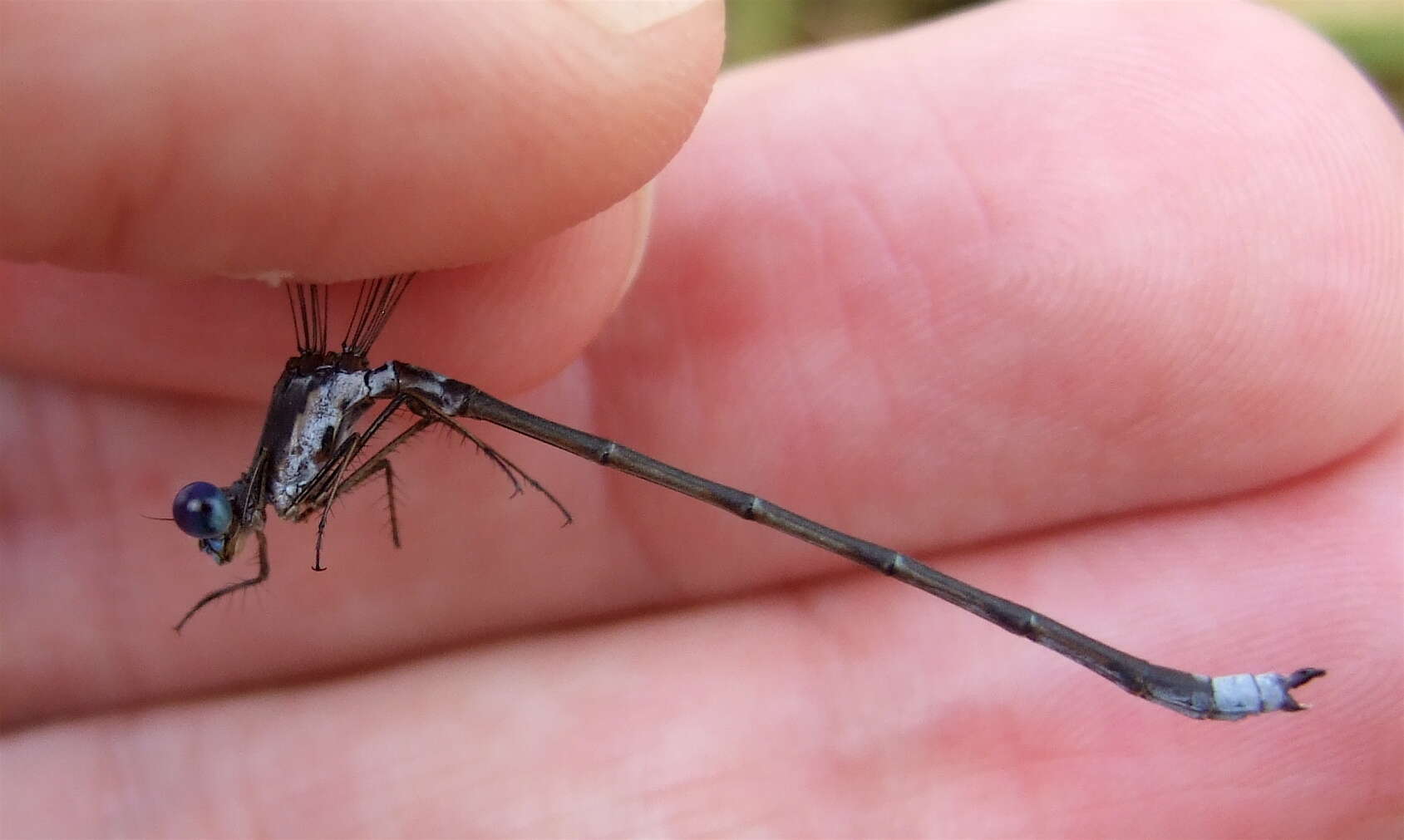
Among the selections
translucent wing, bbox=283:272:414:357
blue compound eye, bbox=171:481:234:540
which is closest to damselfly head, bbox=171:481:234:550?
blue compound eye, bbox=171:481:234:540

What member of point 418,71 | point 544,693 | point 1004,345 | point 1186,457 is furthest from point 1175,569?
point 418,71

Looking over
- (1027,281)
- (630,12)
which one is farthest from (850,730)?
(630,12)

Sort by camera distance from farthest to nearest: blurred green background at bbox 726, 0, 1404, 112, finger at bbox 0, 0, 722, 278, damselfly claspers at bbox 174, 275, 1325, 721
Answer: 1. blurred green background at bbox 726, 0, 1404, 112
2. damselfly claspers at bbox 174, 275, 1325, 721
3. finger at bbox 0, 0, 722, 278

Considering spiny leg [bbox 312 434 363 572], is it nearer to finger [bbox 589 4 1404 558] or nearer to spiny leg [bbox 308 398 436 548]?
spiny leg [bbox 308 398 436 548]

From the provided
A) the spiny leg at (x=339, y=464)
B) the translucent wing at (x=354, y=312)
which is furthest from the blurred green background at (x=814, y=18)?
the spiny leg at (x=339, y=464)

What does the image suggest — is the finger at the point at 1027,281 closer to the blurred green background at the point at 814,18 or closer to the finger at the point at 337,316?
the finger at the point at 337,316
